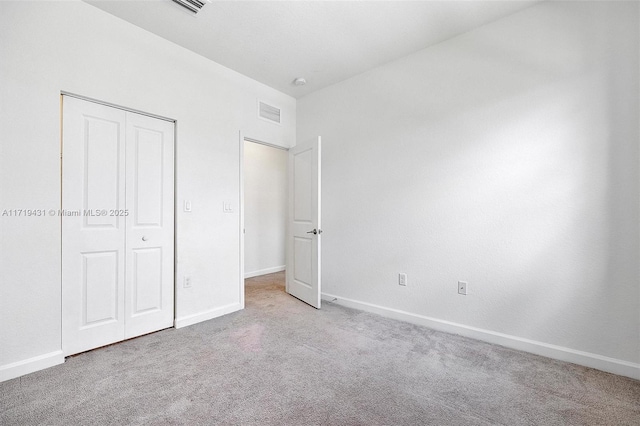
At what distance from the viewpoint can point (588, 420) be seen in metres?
1.57

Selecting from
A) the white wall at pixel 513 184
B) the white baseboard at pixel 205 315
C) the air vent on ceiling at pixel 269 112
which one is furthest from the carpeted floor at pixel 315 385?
the air vent on ceiling at pixel 269 112

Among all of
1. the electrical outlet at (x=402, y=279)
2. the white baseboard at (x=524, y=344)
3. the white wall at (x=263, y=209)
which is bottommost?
the white baseboard at (x=524, y=344)

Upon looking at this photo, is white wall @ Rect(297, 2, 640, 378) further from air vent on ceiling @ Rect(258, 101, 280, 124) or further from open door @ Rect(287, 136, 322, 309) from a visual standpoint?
air vent on ceiling @ Rect(258, 101, 280, 124)

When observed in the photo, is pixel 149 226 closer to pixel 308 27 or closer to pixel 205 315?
pixel 205 315

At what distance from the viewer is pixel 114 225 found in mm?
2477

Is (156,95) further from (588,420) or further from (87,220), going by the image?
(588,420)

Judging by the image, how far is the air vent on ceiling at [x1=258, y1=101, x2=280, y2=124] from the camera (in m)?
3.61

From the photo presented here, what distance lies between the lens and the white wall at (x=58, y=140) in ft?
6.44

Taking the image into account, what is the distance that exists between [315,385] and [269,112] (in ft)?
10.2

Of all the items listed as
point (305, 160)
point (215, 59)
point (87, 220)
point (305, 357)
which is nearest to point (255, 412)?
point (305, 357)

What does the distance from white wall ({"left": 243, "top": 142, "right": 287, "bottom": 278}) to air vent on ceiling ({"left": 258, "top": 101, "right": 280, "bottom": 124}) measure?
5.23ft

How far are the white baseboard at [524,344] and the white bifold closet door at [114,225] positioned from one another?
232 cm

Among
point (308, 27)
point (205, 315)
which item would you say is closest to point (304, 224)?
point (205, 315)

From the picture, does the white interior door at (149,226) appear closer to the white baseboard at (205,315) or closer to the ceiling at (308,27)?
the white baseboard at (205,315)
